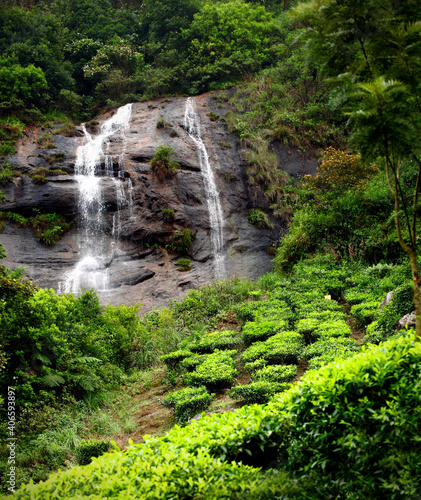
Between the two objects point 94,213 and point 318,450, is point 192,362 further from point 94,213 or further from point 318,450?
point 94,213

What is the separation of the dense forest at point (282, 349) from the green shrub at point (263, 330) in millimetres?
49

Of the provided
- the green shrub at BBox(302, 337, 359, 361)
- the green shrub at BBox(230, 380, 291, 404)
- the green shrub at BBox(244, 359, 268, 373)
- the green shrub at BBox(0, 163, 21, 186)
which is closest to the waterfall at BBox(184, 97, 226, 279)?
the green shrub at BBox(0, 163, 21, 186)

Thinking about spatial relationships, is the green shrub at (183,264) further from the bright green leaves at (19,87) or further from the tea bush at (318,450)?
the tea bush at (318,450)

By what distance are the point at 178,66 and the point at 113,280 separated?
658 inches

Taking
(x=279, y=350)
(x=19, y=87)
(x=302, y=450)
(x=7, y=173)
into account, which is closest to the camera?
(x=302, y=450)

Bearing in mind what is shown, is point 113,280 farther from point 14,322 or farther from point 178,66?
point 178,66

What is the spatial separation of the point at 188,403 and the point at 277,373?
1.44m

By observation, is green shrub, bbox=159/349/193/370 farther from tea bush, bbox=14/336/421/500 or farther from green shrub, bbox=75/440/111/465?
tea bush, bbox=14/336/421/500

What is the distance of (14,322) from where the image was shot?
6.88 meters

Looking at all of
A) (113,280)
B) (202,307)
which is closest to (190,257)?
(113,280)

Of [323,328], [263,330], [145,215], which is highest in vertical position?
[145,215]

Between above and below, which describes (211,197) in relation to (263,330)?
above

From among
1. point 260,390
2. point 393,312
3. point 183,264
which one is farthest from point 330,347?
point 183,264

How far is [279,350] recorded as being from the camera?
656 cm
